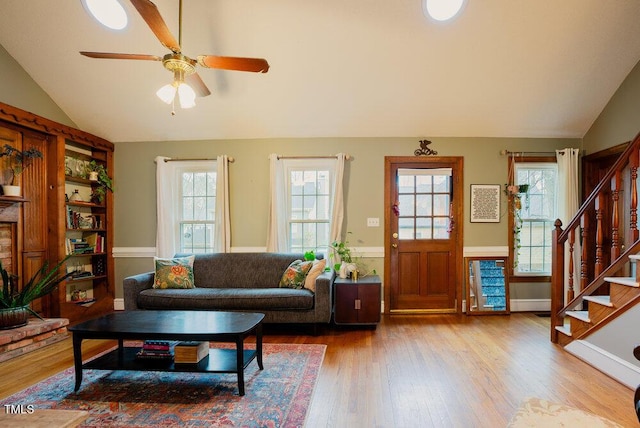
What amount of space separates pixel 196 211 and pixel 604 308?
14.9ft

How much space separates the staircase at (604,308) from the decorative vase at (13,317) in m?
5.11

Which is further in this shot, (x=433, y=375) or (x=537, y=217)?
(x=537, y=217)

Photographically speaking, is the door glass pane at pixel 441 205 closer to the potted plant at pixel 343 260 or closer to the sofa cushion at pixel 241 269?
the potted plant at pixel 343 260

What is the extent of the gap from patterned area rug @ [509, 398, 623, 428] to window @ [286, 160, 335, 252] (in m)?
3.23

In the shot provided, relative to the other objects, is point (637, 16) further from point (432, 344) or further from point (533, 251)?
point (432, 344)

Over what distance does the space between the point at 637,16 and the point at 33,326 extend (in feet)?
21.1

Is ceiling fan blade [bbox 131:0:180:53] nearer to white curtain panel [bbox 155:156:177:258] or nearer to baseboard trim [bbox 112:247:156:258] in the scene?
white curtain panel [bbox 155:156:177:258]

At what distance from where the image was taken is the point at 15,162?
11.3ft

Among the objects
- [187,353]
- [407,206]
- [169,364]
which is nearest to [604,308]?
[407,206]

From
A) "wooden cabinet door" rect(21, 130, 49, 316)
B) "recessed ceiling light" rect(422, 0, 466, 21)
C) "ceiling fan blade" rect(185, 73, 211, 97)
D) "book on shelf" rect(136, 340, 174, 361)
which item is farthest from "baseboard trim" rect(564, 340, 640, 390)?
"wooden cabinet door" rect(21, 130, 49, 316)

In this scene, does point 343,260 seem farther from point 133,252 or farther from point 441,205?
point 133,252

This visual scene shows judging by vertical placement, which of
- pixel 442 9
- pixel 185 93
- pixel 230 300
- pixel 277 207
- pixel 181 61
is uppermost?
pixel 442 9

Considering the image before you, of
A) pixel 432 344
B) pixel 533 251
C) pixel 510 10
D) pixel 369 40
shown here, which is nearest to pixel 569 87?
pixel 510 10

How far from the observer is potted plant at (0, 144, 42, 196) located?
329 centimetres
